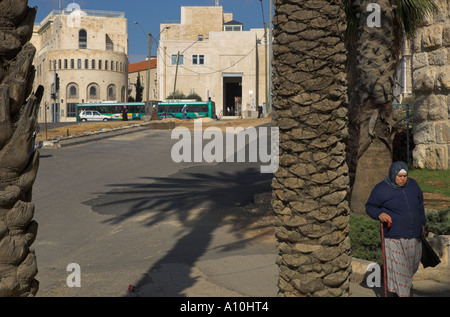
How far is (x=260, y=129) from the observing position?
3362 cm

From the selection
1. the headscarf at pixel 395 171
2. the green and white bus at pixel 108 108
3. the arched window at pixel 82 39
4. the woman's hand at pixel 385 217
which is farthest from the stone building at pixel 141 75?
the woman's hand at pixel 385 217

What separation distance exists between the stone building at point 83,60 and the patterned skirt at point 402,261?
7920cm

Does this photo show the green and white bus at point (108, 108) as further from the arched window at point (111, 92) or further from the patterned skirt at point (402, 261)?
the patterned skirt at point (402, 261)

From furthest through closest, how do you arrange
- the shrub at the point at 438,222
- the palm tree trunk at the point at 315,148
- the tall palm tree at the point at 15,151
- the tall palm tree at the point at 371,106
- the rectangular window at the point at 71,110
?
1. the rectangular window at the point at 71,110
2. the tall palm tree at the point at 371,106
3. the shrub at the point at 438,222
4. the palm tree trunk at the point at 315,148
5. the tall palm tree at the point at 15,151

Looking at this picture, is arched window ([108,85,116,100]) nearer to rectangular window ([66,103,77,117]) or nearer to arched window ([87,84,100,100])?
arched window ([87,84,100,100])

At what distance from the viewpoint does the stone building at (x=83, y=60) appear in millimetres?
83812

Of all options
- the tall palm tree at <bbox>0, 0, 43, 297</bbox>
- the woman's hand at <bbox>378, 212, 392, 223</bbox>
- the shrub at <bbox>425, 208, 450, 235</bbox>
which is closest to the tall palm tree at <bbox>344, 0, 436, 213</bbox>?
the shrub at <bbox>425, 208, 450, 235</bbox>

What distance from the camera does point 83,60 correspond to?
3312 inches

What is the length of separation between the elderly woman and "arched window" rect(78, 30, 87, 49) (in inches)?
3535

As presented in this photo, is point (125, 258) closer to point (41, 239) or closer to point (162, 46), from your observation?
point (41, 239)

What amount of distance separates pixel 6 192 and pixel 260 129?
3087 cm

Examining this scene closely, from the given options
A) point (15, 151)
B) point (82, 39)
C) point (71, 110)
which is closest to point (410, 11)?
point (15, 151)

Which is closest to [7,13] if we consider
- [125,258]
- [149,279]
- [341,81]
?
[341,81]

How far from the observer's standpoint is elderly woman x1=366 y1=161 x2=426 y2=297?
19.2 feet
